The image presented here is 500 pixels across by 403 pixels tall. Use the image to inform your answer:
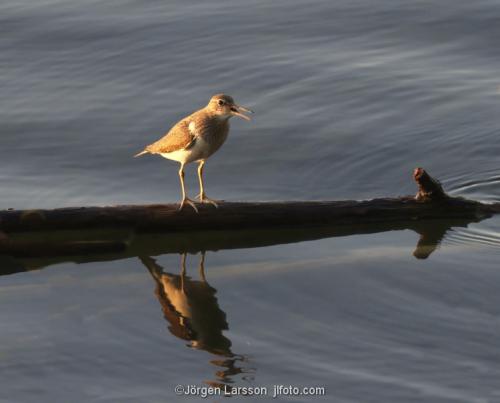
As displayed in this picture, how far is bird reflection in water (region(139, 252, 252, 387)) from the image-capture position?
8.28 metres

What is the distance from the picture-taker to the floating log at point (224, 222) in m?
9.67

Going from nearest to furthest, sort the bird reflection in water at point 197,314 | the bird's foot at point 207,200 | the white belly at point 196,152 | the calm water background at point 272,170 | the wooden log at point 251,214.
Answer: the calm water background at point 272,170 < the bird reflection in water at point 197,314 < the wooden log at point 251,214 < the bird's foot at point 207,200 < the white belly at point 196,152

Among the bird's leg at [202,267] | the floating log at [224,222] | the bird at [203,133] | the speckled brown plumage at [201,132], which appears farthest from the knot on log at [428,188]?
the bird's leg at [202,267]

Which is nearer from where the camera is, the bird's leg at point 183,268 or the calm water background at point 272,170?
the calm water background at point 272,170

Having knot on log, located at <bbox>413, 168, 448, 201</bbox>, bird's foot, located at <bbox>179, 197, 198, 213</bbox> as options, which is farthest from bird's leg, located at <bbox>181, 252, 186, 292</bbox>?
knot on log, located at <bbox>413, 168, 448, 201</bbox>

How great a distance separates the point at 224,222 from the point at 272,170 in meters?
2.00

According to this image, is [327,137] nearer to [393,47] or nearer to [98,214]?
[393,47]

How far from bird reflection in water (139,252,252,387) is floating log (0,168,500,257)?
1.07ft

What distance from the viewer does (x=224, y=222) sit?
9953 millimetres

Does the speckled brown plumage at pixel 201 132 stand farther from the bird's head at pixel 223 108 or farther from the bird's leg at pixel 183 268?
the bird's leg at pixel 183 268

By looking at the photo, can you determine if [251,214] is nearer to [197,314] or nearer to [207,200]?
[207,200]

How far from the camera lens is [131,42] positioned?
14.8m

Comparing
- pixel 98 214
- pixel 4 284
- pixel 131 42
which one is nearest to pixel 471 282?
pixel 98 214

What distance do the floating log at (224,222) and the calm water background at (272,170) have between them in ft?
0.66
